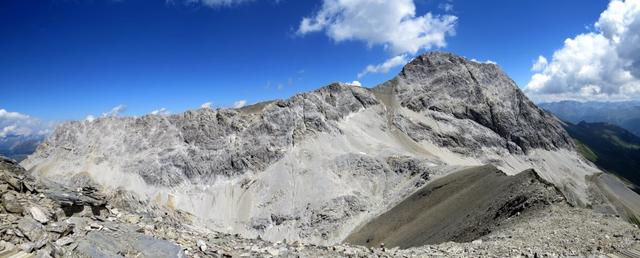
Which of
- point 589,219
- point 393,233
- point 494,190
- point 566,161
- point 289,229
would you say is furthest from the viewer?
point 566,161

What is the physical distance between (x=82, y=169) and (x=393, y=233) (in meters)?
105

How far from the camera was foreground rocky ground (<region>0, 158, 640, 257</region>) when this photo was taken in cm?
1441

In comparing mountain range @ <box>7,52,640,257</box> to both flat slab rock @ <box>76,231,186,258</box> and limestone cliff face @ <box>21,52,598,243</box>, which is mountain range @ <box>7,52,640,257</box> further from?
flat slab rock @ <box>76,231,186,258</box>

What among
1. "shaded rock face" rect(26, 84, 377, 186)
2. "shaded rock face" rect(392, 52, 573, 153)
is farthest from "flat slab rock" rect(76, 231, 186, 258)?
"shaded rock face" rect(392, 52, 573, 153)

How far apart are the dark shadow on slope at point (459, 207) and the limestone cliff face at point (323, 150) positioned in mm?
11548

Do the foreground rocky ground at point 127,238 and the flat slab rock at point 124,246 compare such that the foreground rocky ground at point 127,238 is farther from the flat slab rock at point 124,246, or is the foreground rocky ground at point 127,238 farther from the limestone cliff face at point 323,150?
the limestone cliff face at point 323,150

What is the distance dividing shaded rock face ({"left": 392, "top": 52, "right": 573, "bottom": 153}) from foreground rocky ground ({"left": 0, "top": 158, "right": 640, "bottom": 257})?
150 meters

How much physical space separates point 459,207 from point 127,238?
60.5 meters

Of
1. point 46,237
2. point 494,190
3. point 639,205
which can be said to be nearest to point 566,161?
point 639,205

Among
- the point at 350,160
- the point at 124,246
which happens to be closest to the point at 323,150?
the point at 350,160

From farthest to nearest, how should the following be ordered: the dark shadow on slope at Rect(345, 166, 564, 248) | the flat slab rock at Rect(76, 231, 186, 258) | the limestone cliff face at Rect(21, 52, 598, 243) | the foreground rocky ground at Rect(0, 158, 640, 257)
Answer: the limestone cliff face at Rect(21, 52, 598, 243) → the dark shadow on slope at Rect(345, 166, 564, 248) → the flat slab rock at Rect(76, 231, 186, 258) → the foreground rocky ground at Rect(0, 158, 640, 257)

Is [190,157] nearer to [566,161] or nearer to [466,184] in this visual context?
[466,184]

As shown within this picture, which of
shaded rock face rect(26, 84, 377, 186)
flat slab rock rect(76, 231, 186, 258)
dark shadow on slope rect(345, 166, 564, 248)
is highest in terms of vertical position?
shaded rock face rect(26, 84, 377, 186)

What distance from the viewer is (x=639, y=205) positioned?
14562 cm
